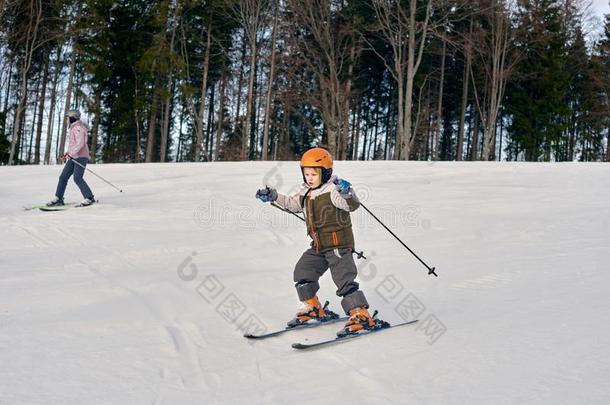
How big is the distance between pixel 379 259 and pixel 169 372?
370cm

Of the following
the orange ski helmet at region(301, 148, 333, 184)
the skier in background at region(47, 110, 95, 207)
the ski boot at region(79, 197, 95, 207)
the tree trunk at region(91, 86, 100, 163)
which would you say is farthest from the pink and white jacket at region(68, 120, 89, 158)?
the tree trunk at region(91, 86, 100, 163)

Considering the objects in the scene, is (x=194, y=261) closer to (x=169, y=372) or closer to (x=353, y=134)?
(x=169, y=372)

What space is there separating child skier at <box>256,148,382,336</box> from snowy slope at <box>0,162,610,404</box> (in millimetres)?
224

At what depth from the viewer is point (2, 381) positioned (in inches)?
120

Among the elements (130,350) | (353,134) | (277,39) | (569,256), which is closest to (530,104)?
(353,134)

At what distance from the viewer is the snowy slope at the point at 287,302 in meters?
3.12

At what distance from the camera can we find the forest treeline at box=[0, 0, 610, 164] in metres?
28.3

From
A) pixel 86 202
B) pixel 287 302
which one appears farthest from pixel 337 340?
pixel 86 202

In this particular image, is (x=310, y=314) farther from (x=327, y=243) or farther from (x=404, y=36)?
(x=404, y=36)

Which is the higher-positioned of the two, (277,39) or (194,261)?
(277,39)

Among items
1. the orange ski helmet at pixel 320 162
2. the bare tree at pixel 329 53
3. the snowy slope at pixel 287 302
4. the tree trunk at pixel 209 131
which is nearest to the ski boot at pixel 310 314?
the snowy slope at pixel 287 302

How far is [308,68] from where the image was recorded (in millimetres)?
30625

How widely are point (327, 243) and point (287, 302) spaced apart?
3.60 ft

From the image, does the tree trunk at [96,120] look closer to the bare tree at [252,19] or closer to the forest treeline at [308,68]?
the forest treeline at [308,68]
